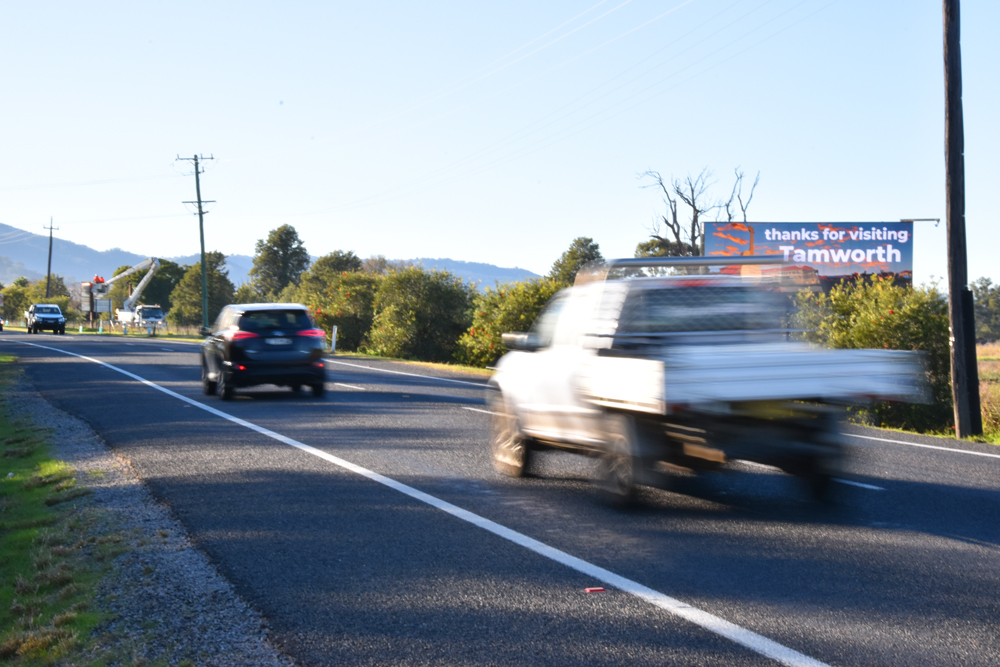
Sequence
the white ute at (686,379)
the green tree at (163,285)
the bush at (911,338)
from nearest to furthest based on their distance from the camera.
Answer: the white ute at (686,379) < the bush at (911,338) < the green tree at (163,285)

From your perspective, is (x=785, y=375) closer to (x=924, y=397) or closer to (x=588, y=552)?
(x=924, y=397)

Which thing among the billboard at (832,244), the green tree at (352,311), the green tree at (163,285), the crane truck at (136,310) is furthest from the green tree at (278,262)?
the billboard at (832,244)

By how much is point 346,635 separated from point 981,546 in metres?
4.46

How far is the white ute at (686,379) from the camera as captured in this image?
6.90 metres

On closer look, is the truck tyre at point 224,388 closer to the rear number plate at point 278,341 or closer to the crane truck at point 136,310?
the rear number plate at point 278,341

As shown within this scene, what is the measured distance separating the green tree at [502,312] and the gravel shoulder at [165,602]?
2328 centimetres

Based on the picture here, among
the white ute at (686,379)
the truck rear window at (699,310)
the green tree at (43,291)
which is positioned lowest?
the white ute at (686,379)

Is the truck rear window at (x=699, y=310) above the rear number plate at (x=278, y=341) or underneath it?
above

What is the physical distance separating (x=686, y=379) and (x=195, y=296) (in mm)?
99443

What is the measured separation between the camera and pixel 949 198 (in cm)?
1548

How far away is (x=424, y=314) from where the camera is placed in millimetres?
40344

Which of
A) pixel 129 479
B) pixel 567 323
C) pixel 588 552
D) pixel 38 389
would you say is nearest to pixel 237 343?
pixel 38 389

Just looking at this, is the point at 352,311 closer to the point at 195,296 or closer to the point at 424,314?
the point at 424,314

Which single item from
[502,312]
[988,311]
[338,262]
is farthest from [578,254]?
[502,312]
